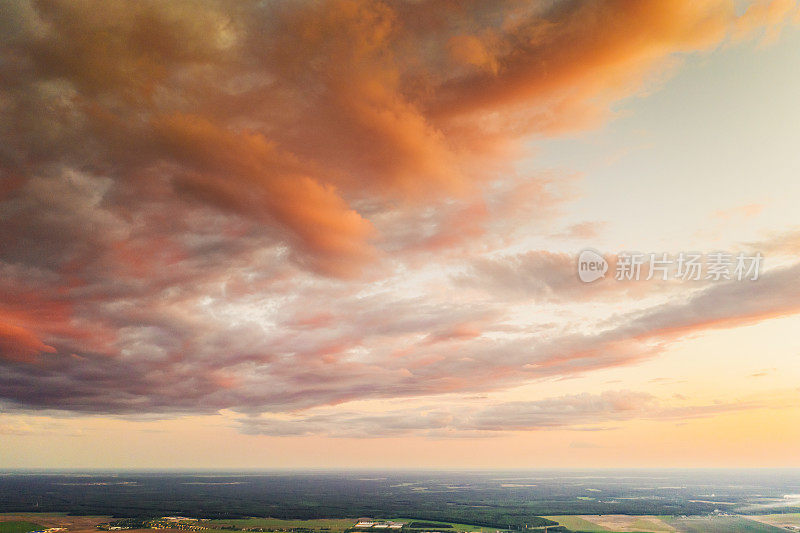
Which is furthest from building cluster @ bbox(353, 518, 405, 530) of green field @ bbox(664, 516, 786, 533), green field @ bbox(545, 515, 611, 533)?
green field @ bbox(664, 516, 786, 533)

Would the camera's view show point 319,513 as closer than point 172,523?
No

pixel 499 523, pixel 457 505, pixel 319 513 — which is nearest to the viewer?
pixel 499 523

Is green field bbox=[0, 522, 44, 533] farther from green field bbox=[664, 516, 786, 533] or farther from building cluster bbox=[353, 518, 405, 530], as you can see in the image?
green field bbox=[664, 516, 786, 533]

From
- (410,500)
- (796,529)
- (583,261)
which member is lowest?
(410,500)

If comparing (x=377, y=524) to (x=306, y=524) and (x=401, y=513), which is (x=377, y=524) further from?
(x=401, y=513)

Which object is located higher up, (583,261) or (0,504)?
(583,261)

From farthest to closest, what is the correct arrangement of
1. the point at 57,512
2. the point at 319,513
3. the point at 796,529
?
the point at 319,513
the point at 57,512
the point at 796,529

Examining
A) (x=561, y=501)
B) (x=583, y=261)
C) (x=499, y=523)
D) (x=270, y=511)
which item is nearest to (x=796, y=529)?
(x=499, y=523)

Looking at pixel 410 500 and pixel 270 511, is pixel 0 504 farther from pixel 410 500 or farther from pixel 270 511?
pixel 410 500

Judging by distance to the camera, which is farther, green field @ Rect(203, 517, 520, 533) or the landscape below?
green field @ Rect(203, 517, 520, 533)

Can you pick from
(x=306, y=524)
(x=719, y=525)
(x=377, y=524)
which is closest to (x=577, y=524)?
(x=719, y=525)
